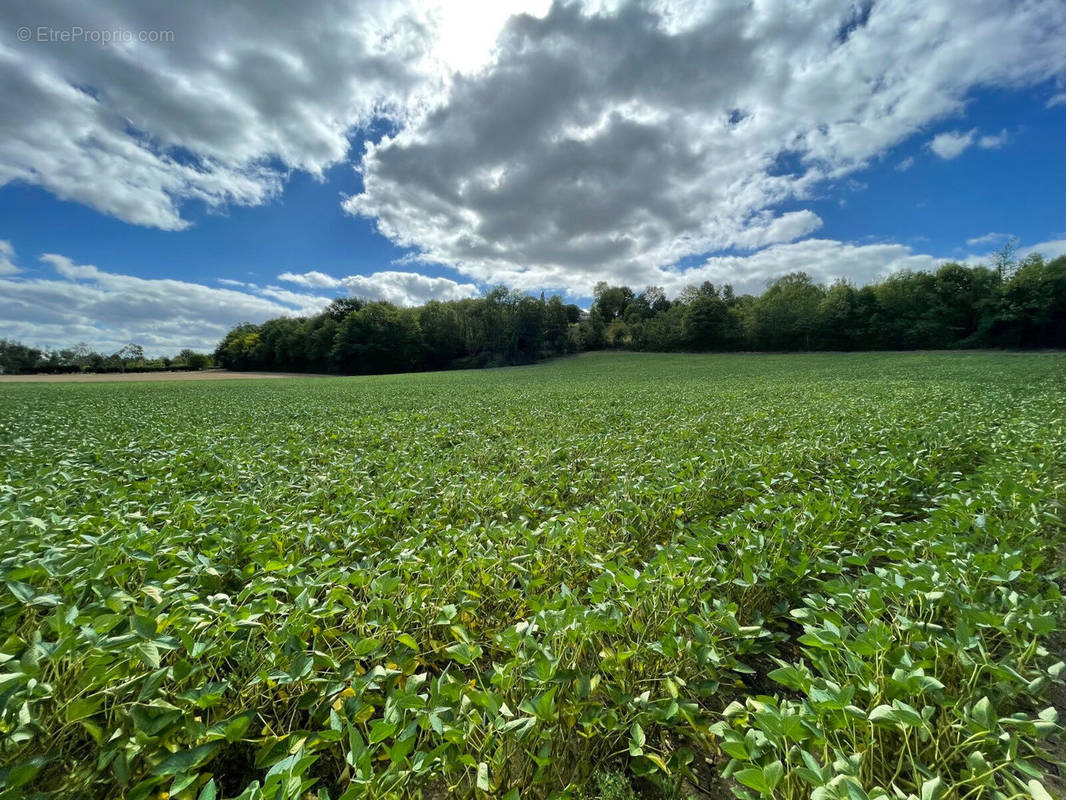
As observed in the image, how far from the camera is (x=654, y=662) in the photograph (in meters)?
2.19

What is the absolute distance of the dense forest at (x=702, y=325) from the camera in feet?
163

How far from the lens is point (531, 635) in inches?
84.9

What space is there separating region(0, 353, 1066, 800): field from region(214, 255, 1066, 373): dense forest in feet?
200

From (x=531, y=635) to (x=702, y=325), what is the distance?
66976 mm

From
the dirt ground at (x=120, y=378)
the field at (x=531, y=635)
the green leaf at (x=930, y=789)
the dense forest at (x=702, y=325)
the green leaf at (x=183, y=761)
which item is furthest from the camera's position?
the dense forest at (x=702, y=325)

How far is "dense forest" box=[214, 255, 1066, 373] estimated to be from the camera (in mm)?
49750

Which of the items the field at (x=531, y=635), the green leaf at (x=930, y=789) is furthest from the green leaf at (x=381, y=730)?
the green leaf at (x=930, y=789)

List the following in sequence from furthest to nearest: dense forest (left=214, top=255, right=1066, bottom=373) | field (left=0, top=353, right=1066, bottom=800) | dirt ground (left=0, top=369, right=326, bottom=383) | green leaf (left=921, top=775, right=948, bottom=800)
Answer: dense forest (left=214, top=255, right=1066, bottom=373), dirt ground (left=0, top=369, right=326, bottom=383), field (left=0, top=353, right=1066, bottom=800), green leaf (left=921, top=775, right=948, bottom=800)

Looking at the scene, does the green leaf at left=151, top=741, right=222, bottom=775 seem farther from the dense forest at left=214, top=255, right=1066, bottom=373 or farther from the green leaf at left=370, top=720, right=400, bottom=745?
the dense forest at left=214, top=255, right=1066, bottom=373

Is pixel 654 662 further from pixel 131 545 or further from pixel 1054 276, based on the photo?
pixel 1054 276

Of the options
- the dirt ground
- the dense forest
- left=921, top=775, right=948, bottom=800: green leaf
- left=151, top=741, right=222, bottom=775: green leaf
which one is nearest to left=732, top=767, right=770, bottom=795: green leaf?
left=921, top=775, right=948, bottom=800: green leaf

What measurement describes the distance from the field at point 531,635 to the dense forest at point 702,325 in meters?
61.0

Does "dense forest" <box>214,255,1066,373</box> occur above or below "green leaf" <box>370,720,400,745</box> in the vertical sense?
above

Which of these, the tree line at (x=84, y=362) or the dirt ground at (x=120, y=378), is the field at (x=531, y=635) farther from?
the tree line at (x=84, y=362)
